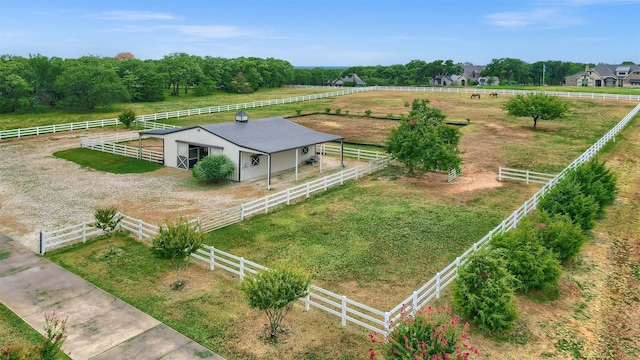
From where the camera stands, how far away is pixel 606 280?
1587 cm

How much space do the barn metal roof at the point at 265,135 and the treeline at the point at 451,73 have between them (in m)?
97.1

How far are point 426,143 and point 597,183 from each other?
9583mm

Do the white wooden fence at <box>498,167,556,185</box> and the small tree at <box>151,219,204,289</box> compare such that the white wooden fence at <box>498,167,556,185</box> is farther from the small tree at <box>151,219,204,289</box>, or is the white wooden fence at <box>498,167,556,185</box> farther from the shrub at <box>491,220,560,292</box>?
the small tree at <box>151,219,204,289</box>

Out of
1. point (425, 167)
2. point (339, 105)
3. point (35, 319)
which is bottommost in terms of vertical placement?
point (35, 319)

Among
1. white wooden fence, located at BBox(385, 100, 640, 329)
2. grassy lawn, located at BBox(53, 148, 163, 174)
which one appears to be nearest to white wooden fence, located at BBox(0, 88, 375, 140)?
grassy lawn, located at BBox(53, 148, 163, 174)

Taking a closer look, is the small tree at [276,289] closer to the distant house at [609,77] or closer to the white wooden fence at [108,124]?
the white wooden fence at [108,124]

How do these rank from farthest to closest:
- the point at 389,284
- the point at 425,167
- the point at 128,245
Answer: the point at 425,167 < the point at 128,245 < the point at 389,284

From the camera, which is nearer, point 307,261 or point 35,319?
point 35,319

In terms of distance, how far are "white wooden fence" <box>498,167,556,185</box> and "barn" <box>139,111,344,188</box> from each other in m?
11.3

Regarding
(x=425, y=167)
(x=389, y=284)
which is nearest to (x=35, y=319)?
(x=389, y=284)

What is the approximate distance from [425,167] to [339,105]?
1676 inches

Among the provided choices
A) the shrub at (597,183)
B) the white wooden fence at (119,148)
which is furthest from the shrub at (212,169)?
the shrub at (597,183)

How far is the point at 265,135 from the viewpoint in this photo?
31.4 metres

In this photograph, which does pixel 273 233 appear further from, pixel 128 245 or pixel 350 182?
pixel 350 182
